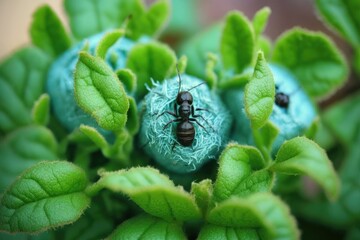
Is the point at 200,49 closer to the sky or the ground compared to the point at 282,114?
closer to the sky

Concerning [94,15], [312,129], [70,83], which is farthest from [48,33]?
[312,129]

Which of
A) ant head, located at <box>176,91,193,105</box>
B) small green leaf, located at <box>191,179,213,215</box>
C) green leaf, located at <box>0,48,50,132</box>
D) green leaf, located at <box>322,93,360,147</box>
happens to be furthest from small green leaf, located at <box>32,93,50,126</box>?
green leaf, located at <box>322,93,360,147</box>

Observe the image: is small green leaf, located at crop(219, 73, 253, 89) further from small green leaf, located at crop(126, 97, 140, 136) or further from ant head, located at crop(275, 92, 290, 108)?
small green leaf, located at crop(126, 97, 140, 136)

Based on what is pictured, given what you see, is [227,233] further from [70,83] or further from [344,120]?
[344,120]

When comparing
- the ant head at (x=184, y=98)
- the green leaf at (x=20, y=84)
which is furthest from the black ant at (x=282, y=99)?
the green leaf at (x=20, y=84)

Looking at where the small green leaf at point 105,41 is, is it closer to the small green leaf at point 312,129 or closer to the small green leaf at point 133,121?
the small green leaf at point 133,121

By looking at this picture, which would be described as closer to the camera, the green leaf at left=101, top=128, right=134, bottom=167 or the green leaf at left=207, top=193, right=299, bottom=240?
the green leaf at left=207, top=193, right=299, bottom=240

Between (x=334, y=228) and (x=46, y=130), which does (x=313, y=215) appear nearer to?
(x=334, y=228)
